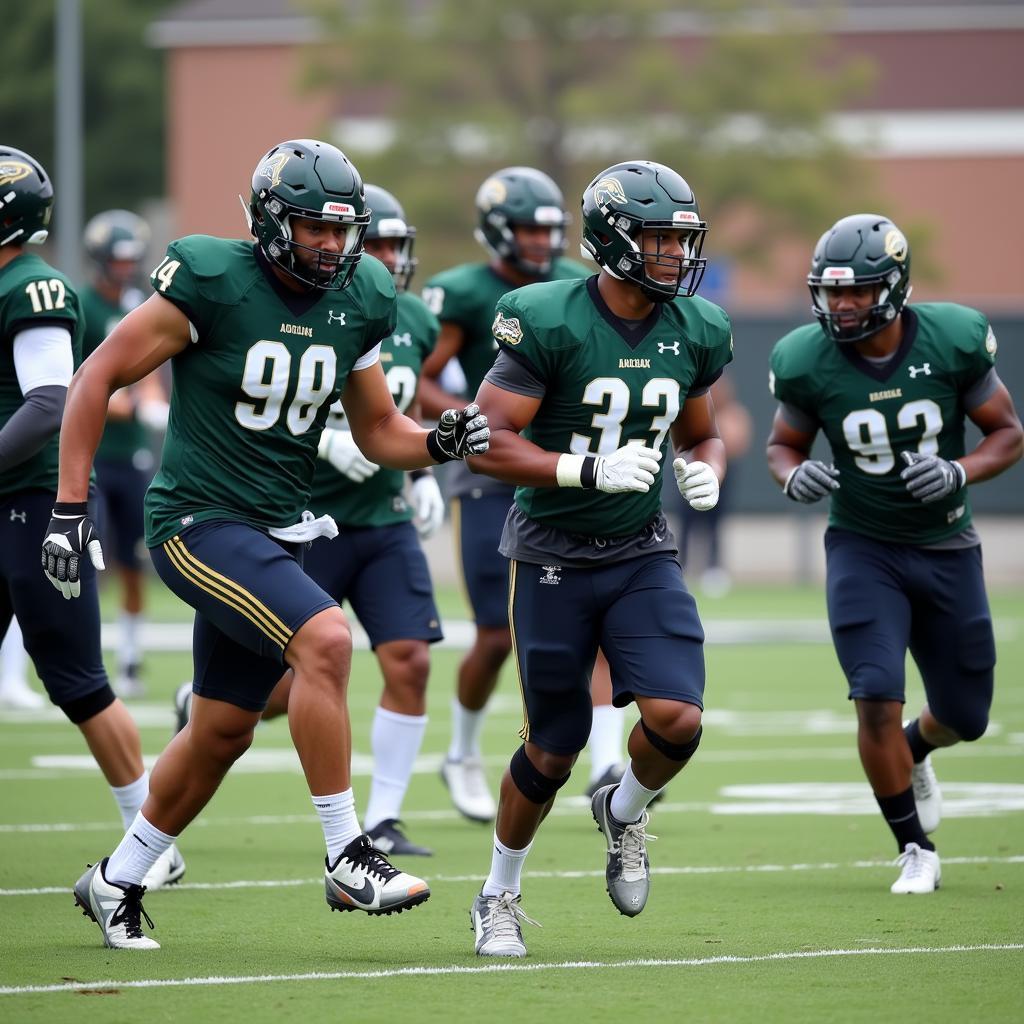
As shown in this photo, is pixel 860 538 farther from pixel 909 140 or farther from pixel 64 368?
pixel 909 140

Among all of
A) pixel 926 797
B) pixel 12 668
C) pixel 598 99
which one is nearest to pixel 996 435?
pixel 926 797

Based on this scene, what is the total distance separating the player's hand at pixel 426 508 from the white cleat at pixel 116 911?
238 cm

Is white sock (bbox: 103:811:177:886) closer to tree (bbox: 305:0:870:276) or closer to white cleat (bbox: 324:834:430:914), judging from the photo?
white cleat (bbox: 324:834:430:914)

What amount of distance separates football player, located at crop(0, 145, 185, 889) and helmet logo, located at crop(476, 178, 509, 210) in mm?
2233

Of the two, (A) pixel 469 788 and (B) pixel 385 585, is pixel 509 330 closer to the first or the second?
(B) pixel 385 585

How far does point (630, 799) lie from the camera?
5.55 m

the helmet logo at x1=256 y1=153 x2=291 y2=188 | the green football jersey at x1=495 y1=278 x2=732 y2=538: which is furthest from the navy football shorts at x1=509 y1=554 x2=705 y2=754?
the helmet logo at x1=256 y1=153 x2=291 y2=188

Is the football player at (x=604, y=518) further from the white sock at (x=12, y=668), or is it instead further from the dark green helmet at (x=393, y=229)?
the white sock at (x=12, y=668)

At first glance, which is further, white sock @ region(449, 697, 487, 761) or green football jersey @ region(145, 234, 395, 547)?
white sock @ region(449, 697, 487, 761)

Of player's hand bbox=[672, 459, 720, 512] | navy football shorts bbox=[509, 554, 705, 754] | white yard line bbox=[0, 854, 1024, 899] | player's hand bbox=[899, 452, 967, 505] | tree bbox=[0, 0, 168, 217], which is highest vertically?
player's hand bbox=[672, 459, 720, 512]

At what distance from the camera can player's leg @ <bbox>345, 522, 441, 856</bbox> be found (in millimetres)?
7156

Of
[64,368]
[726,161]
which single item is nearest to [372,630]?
[64,368]

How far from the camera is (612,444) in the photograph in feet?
18.1

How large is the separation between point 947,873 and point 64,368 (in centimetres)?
310
